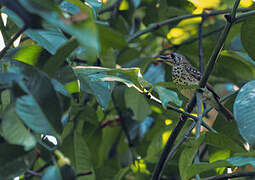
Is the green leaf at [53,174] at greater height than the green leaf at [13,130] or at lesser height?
lesser

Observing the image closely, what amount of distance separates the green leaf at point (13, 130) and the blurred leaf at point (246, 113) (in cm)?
86

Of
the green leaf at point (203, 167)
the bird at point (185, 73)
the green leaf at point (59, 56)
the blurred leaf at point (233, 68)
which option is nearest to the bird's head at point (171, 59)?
the bird at point (185, 73)

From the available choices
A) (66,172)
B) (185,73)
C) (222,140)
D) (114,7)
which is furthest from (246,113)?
(185,73)

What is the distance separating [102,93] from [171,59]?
1980 mm

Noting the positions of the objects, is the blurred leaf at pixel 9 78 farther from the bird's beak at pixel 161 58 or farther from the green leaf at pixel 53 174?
the bird's beak at pixel 161 58

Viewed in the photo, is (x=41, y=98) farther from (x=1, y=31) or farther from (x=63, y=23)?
(x=1, y=31)

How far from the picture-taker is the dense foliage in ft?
3.69

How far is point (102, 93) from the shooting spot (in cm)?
183

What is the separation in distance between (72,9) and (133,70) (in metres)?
0.53

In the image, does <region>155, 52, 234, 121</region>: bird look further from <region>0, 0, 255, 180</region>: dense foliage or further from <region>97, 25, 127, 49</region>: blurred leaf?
<region>97, 25, 127, 49</region>: blurred leaf

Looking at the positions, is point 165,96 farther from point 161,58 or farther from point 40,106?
point 161,58

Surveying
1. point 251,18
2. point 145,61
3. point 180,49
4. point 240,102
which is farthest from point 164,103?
point 180,49

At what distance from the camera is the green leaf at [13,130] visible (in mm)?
1145

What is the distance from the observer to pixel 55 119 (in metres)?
1.16
